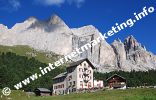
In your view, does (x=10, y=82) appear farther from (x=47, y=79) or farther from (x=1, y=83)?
(x=47, y=79)

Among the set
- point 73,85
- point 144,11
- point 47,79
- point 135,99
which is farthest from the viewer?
point 47,79

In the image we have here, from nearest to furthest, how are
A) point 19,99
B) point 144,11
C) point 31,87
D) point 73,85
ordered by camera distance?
1. point 144,11
2. point 19,99
3. point 73,85
4. point 31,87

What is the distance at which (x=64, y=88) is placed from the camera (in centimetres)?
13538

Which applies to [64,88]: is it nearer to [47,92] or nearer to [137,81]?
[47,92]

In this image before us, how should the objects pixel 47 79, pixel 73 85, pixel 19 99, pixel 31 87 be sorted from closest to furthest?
1. pixel 19 99
2. pixel 73 85
3. pixel 31 87
4. pixel 47 79

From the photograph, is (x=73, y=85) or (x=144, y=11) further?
(x=73, y=85)

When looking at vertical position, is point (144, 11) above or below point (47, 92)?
above

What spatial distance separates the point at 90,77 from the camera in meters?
131

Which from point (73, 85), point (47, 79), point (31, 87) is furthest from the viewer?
point (47, 79)

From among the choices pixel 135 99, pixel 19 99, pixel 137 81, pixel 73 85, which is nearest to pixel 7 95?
pixel 19 99

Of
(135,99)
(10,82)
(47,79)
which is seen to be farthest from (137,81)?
(135,99)

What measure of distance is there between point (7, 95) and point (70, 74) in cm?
4556

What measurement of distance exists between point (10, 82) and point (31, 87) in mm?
18052

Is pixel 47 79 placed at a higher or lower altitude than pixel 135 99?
higher
